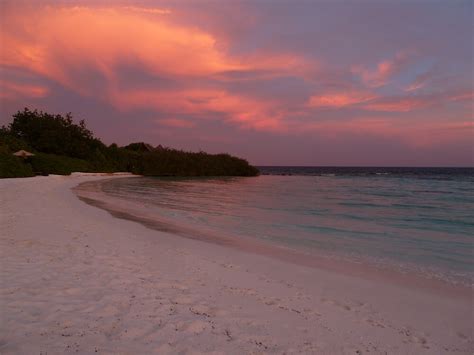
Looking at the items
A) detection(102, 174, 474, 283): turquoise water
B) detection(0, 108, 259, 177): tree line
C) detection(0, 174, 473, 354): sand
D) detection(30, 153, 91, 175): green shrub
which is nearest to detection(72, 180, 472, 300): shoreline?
detection(0, 174, 473, 354): sand

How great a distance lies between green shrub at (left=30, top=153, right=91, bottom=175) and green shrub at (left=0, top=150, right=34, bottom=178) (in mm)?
8041

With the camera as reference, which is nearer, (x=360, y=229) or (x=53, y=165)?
(x=360, y=229)

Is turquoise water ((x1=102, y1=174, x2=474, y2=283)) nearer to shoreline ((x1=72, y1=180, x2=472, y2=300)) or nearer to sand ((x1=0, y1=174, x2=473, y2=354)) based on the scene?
shoreline ((x1=72, y1=180, x2=472, y2=300))

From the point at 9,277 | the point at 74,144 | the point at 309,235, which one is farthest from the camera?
the point at 74,144

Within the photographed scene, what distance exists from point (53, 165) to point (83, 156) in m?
13.6

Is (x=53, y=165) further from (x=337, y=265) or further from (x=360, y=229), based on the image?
(x=337, y=265)

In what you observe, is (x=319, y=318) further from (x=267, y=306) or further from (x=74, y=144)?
(x=74, y=144)

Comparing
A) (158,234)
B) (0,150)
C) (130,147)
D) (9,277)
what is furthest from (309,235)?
(130,147)

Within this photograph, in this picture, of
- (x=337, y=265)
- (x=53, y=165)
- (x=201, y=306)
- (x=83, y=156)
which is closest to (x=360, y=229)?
(x=337, y=265)

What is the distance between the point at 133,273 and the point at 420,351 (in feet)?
14.6

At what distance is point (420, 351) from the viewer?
3.86 metres

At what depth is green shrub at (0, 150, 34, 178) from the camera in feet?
104

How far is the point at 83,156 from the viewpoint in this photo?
5912 cm

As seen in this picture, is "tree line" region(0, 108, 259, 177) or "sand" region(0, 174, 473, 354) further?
"tree line" region(0, 108, 259, 177)
